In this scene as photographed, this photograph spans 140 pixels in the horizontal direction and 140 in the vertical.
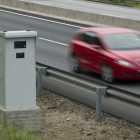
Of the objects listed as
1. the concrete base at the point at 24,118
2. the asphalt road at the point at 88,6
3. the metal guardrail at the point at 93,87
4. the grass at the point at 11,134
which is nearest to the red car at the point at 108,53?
the metal guardrail at the point at 93,87

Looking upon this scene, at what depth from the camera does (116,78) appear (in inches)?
553

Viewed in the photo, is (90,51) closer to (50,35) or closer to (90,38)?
(90,38)

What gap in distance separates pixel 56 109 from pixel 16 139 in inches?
128

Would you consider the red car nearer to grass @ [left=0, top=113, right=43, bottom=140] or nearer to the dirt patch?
the dirt patch

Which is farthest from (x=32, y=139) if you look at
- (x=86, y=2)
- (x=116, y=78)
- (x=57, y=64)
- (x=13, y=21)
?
(x=86, y=2)

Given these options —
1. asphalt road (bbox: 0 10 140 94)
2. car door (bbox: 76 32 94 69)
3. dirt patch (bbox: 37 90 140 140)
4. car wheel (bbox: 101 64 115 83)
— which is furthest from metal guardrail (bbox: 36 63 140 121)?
car door (bbox: 76 32 94 69)

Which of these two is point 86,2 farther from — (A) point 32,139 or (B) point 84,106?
(A) point 32,139

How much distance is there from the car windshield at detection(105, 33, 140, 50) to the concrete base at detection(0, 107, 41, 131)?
5.60m

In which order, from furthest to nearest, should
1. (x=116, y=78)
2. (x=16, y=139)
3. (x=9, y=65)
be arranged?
(x=116, y=78) → (x=9, y=65) → (x=16, y=139)

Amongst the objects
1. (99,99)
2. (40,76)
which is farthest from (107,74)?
(99,99)

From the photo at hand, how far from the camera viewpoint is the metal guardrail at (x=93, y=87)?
964 centimetres

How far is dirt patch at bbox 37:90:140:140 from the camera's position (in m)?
9.31

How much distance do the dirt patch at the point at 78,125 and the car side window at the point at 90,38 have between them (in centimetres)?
357

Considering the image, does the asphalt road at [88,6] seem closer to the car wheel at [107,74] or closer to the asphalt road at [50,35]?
the asphalt road at [50,35]
